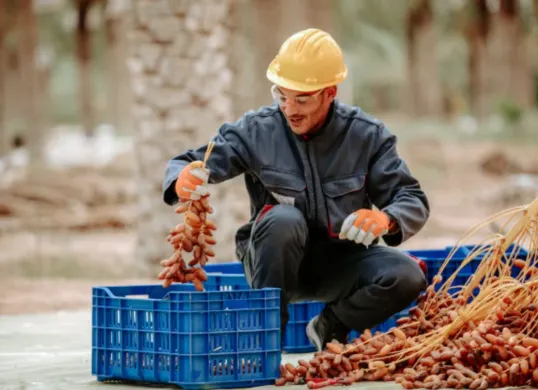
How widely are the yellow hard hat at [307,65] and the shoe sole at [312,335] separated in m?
1.06

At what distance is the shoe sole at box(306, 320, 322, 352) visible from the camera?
5.43 metres

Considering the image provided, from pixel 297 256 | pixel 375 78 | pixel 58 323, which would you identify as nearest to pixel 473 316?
pixel 297 256

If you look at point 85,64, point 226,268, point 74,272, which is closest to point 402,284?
point 226,268

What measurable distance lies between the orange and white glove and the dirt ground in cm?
487

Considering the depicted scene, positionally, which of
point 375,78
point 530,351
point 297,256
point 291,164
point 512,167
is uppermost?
point 375,78

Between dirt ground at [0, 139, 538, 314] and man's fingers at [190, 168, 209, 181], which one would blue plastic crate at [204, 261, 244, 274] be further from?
dirt ground at [0, 139, 538, 314]

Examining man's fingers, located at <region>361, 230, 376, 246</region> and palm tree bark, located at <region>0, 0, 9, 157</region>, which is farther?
palm tree bark, located at <region>0, 0, 9, 157</region>

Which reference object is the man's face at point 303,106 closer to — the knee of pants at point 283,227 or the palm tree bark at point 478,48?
the knee of pants at point 283,227

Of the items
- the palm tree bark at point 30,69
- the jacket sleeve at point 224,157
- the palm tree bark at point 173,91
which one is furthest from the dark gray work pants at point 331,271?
the palm tree bark at point 30,69

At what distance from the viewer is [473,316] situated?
490cm

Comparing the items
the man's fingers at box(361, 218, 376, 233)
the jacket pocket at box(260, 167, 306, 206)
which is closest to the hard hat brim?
the jacket pocket at box(260, 167, 306, 206)

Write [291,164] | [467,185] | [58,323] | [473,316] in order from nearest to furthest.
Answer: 1. [473,316]
2. [291,164]
3. [58,323]
4. [467,185]

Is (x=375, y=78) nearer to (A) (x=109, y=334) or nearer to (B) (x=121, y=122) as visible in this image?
Answer: (B) (x=121, y=122)

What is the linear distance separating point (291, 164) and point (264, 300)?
70cm
